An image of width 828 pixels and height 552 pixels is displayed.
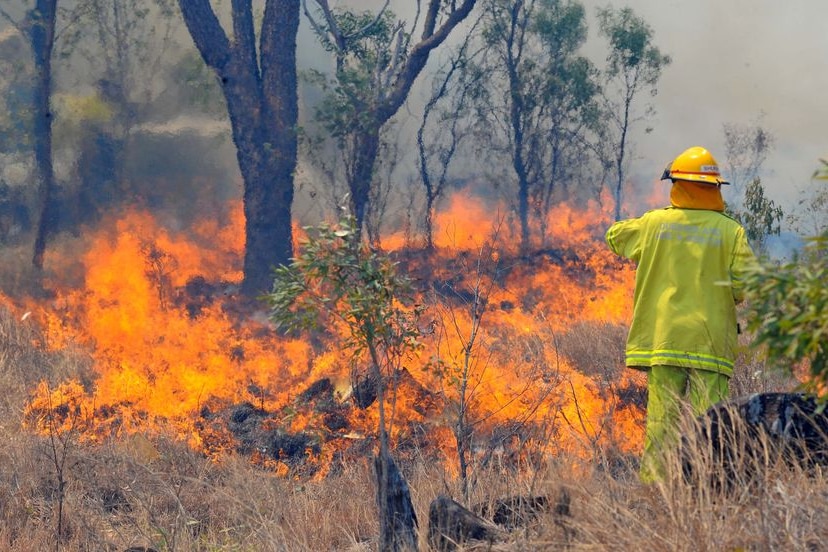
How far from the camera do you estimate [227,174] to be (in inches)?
955

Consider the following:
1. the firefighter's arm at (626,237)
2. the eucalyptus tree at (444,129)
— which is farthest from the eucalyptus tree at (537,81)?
the firefighter's arm at (626,237)

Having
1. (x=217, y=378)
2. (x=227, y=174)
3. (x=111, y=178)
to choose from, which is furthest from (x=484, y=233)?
(x=217, y=378)

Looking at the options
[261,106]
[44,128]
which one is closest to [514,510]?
[261,106]

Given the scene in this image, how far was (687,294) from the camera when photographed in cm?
511

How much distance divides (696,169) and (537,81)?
19.4m

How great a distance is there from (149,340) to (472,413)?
7402mm

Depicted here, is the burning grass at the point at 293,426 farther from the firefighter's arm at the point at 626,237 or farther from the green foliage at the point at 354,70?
the green foliage at the point at 354,70

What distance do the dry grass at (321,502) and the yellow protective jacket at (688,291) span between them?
2.50 feet

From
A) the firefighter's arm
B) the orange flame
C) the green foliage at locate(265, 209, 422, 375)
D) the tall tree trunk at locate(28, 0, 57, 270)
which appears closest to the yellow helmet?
the firefighter's arm

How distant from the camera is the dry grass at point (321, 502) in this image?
11.3ft

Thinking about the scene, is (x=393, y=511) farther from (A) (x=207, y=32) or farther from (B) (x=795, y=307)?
(A) (x=207, y=32)

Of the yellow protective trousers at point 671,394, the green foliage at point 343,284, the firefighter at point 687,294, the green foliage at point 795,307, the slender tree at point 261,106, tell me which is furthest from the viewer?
the slender tree at point 261,106

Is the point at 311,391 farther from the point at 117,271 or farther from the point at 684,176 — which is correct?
the point at 117,271

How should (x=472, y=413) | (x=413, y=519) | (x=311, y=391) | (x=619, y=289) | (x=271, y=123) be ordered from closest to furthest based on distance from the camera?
(x=413, y=519) < (x=472, y=413) < (x=311, y=391) < (x=271, y=123) < (x=619, y=289)
